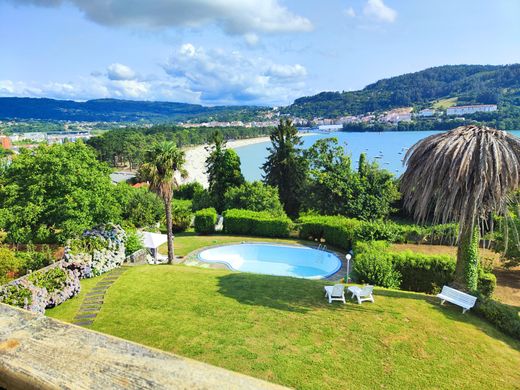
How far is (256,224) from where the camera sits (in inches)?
1208

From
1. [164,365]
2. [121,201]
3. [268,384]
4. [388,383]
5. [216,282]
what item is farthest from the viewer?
[121,201]

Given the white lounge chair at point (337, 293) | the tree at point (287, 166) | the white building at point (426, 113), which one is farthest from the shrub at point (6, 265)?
the white building at point (426, 113)

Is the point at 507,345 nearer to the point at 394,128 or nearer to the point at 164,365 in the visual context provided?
the point at 164,365

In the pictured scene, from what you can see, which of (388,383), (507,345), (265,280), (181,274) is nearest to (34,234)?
(181,274)

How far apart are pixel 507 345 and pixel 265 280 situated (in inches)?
365

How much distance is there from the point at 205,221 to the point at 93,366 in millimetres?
30941

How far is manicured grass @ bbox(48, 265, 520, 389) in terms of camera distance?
8531 millimetres

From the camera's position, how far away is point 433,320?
442 inches

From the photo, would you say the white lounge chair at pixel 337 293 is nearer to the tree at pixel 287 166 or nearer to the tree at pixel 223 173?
the tree at pixel 287 166

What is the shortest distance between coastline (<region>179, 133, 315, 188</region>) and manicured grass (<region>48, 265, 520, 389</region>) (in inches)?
1408

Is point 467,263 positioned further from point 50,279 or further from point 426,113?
point 426,113

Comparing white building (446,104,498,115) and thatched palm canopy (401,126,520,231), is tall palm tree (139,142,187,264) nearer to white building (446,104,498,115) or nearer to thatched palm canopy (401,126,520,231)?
thatched palm canopy (401,126,520,231)

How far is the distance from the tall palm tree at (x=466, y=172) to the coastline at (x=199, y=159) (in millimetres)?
39174

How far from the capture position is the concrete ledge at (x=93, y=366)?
1370mm
